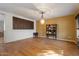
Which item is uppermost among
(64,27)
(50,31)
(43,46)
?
(64,27)

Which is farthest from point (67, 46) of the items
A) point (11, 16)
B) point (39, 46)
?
point (11, 16)

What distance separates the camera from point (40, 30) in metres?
4.87

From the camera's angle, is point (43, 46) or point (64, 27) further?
point (43, 46)

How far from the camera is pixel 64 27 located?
15.6 feet

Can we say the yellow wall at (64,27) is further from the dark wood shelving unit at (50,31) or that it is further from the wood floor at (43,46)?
the wood floor at (43,46)

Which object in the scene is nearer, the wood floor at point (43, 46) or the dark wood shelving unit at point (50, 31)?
the wood floor at point (43, 46)

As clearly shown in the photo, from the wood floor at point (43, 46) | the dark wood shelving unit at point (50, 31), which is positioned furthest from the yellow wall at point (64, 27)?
the wood floor at point (43, 46)

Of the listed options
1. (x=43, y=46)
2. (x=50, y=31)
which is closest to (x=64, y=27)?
(x=50, y=31)

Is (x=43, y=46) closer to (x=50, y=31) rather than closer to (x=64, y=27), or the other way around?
(x=50, y=31)

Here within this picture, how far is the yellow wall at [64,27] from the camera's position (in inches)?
185

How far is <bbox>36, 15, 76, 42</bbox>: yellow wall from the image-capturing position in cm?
469

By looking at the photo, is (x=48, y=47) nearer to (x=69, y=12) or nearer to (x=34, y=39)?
(x=34, y=39)

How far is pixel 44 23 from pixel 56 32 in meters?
0.65

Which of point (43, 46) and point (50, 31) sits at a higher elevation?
point (50, 31)
